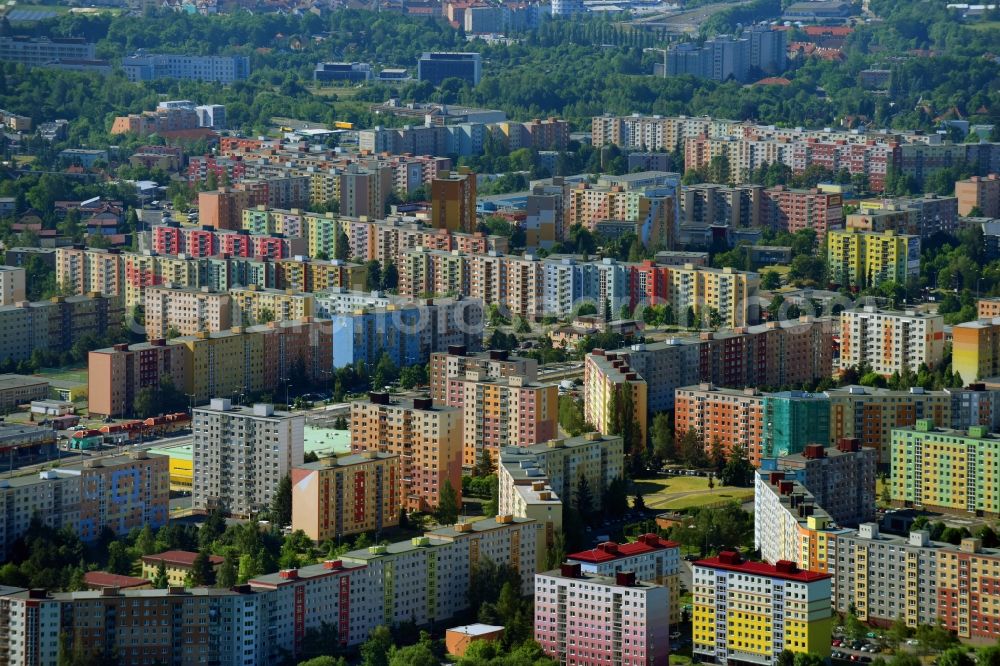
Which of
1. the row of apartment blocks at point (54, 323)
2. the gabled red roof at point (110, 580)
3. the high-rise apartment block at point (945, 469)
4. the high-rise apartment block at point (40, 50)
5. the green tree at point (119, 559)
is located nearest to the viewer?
the gabled red roof at point (110, 580)

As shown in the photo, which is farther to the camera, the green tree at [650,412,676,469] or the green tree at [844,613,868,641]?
the green tree at [650,412,676,469]

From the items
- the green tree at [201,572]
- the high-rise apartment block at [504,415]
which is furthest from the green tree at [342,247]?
the green tree at [201,572]

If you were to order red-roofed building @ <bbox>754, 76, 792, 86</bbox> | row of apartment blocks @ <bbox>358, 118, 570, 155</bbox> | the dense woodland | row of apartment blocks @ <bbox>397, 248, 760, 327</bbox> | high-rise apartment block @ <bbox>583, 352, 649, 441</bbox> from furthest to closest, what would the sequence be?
red-roofed building @ <bbox>754, 76, 792, 86</bbox> < the dense woodland < row of apartment blocks @ <bbox>358, 118, 570, 155</bbox> < row of apartment blocks @ <bbox>397, 248, 760, 327</bbox> < high-rise apartment block @ <bbox>583, 352, 649, 441</bbox>

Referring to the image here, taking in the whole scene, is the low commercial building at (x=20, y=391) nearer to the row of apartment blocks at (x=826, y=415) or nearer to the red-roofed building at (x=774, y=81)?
the row of apartment blocks at (x=826, y=415)

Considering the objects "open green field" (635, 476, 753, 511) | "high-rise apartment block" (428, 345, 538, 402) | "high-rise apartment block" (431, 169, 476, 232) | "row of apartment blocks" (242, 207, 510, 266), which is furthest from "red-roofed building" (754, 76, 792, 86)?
"open green field" (635, 476, 753, 511)

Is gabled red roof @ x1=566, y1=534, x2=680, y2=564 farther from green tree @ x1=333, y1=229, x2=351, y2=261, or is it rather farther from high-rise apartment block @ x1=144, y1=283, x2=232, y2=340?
green tree @ x1=333, y1=229, x2=351, y2=261

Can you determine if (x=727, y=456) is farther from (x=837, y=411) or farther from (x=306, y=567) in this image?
(x=306, y=567)
